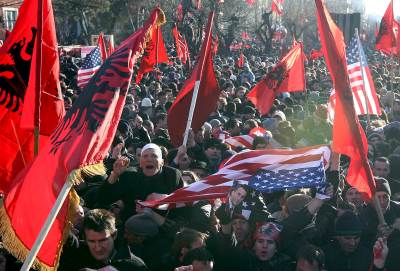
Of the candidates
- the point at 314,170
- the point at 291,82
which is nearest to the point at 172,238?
the point at 314,170

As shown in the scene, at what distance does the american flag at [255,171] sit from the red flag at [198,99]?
2472mm

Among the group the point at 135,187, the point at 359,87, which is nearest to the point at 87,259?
the point at 135,187

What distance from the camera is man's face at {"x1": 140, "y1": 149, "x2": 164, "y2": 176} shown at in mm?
6609

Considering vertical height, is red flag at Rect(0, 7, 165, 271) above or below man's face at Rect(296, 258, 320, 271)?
above

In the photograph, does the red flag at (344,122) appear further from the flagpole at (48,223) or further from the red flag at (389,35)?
A: the red flag at (389,35)

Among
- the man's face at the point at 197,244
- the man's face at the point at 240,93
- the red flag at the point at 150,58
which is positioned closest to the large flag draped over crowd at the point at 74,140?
the man's face at the point at 197,244

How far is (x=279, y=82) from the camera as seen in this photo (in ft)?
45.3

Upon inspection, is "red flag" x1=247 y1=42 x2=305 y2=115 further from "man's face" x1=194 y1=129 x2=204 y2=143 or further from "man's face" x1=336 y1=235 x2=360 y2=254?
"man's face" x1=336 y1=235 x2=360 y2=254

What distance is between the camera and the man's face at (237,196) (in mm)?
5926

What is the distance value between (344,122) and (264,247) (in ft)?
3.62

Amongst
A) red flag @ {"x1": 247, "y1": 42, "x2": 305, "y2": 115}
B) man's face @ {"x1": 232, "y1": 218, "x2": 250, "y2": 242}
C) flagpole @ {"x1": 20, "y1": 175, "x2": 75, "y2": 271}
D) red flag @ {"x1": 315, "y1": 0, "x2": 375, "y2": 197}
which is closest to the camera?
flagpole @ {"x1": 20, "y1": 175, "x2": 75, "y2": 271}

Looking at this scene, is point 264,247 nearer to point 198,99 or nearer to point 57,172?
point 57,172

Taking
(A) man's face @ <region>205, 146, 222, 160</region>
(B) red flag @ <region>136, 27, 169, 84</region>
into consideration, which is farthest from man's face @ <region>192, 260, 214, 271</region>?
(B) red flag @ <region>136, 27, 169, 84</region>

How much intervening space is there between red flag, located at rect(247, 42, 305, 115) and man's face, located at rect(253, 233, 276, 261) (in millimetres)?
7821
